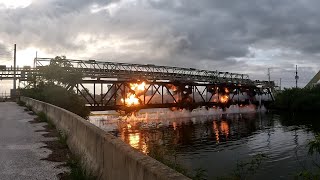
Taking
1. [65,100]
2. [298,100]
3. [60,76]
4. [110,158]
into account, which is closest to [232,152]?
[65,100]

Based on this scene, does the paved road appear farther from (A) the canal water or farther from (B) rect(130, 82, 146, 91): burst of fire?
(B) rect(130, 82, 146, 91): burst of fire

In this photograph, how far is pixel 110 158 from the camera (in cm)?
888

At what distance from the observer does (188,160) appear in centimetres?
3519

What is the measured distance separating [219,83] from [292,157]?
233ft

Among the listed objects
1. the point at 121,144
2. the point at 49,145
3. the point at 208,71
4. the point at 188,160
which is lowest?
the point at 188,160

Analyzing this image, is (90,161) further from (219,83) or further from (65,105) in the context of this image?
(219,83)

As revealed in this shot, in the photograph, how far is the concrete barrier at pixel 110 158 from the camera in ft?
20.2

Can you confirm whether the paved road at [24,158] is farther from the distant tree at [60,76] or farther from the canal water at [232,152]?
the distant tree at [60,76]

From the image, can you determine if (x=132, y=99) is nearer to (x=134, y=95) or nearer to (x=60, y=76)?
(x=134, y=95)

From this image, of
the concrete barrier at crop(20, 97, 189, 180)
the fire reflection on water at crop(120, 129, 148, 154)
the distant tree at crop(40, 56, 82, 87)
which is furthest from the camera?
the distant tree at crop(40, 56, 82, 87)

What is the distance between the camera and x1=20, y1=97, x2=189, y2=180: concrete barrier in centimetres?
615

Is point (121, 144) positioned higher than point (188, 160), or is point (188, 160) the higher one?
point (121, 144)

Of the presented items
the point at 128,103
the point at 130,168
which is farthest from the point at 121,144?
the point at 128,103

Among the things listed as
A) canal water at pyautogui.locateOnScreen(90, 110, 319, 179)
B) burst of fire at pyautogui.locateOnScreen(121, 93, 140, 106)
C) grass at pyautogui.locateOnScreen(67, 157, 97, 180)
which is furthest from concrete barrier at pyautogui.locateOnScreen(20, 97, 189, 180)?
burst of fire at pyautogui.locateOnScreen(121, 93, 140, 106)
